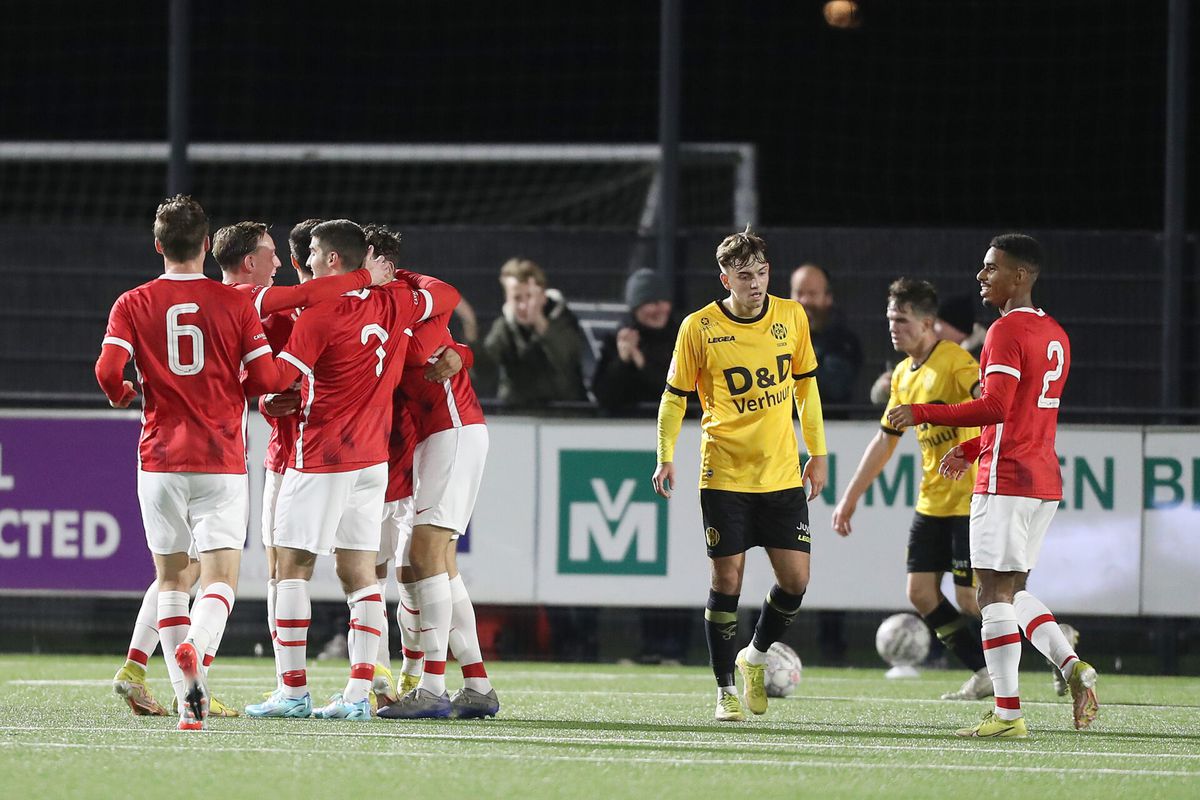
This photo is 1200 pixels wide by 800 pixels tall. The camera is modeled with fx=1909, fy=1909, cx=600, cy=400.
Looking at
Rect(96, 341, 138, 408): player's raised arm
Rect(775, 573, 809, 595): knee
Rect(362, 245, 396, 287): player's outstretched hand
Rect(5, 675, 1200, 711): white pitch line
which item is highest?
Rect(362, 245, 396, 287): player's outstretched hand

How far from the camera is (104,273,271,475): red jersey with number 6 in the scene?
23.1 ft

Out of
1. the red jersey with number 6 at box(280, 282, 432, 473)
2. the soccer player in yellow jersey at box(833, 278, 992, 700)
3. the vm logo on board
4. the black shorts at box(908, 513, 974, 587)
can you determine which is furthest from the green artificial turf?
the vm logo on board

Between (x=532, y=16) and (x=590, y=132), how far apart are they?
1.52 metres

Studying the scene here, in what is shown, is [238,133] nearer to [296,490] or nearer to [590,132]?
[590,132]

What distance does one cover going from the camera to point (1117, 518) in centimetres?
1086

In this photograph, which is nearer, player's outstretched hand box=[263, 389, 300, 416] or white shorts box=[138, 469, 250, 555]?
white shorts box=[138, 469, 250, 555]

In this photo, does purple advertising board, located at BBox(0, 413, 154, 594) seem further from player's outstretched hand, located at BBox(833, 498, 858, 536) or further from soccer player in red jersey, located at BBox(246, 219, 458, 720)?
player's outstretched hand, located at BBox(833, 498, 858, 536)

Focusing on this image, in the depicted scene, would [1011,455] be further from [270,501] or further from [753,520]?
[270,501]

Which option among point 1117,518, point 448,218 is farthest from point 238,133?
point 1117,518

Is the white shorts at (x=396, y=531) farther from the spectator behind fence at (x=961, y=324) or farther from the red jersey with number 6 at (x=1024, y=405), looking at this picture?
the spectator behind fence at (x=961, y=324)

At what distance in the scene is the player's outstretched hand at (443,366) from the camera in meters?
7.62

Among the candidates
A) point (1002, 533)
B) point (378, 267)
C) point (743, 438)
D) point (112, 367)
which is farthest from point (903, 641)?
point (112, 367)

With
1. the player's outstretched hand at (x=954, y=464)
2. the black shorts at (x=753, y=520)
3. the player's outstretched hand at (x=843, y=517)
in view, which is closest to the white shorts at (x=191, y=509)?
the black shorts at (x=753, y=520)

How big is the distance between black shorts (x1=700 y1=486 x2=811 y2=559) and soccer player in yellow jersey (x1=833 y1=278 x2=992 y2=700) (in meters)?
1.01
